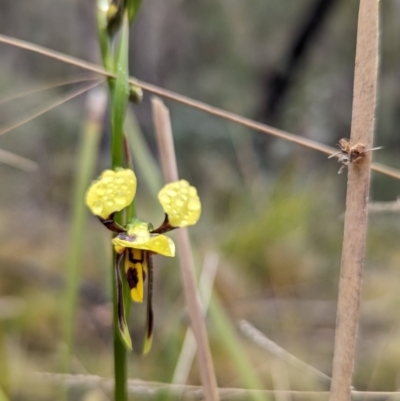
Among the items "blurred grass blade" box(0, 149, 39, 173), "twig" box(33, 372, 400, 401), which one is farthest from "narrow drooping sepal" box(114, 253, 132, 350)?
"blurred grass blade" box(0, 149, 39, 173)

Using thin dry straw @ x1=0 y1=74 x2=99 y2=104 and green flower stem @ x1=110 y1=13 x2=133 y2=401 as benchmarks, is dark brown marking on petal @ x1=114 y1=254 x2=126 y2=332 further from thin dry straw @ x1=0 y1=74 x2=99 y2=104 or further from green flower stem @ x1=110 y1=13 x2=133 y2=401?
thin dry straw @ x1=0 y1=74 x2=99 y2=104

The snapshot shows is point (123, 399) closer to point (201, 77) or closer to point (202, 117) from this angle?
point (202, 117)

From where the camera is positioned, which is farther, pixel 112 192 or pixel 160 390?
pixel 160 390

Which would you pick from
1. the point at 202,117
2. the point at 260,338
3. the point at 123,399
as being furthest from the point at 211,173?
the point at 123,399

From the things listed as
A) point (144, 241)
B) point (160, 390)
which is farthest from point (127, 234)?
point (160, 390)

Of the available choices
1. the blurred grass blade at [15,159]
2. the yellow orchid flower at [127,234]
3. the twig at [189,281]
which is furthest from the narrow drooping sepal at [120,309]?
the blurred grass blade at [15,159]

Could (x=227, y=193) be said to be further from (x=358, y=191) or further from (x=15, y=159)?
(x=358, y=191)
